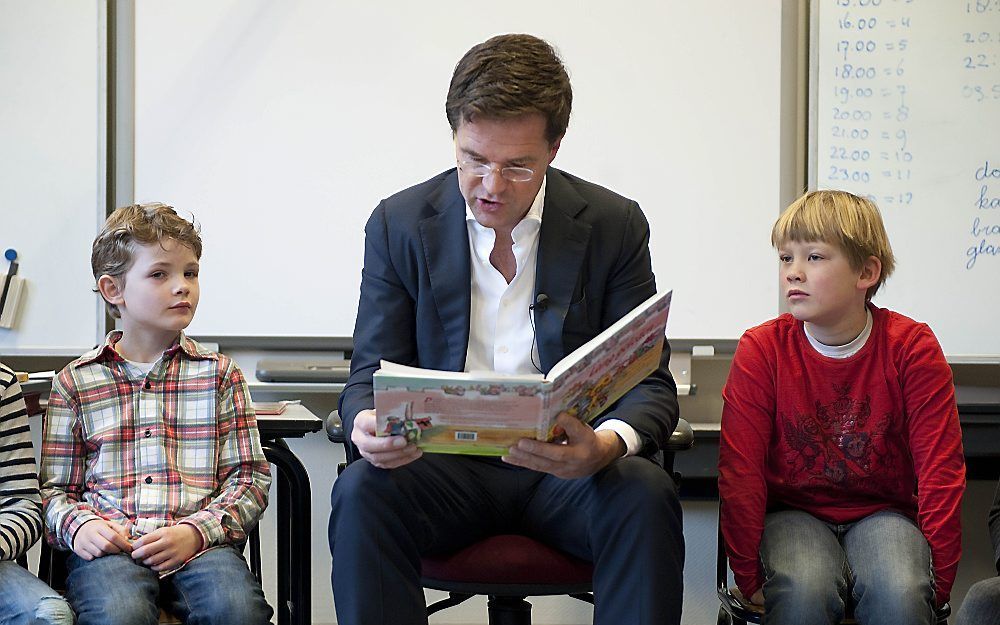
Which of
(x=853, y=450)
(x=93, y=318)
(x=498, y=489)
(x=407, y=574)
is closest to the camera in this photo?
(x=407, y=574)

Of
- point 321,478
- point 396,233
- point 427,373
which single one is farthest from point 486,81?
point 321,478

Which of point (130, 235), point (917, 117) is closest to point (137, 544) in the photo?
point (130, 235)

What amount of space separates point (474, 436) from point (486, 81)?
581 mm

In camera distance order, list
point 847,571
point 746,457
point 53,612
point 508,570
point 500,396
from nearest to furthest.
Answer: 1. point 500,396
2. point 53,612
3. point 508,570
4. point 847,571
5. point 746,457

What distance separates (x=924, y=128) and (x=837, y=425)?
Answer: 3.91ft

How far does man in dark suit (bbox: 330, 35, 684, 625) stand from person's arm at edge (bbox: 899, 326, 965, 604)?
0.47m

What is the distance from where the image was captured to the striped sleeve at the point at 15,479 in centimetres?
171

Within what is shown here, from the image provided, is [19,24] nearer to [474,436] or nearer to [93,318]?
[93,318]

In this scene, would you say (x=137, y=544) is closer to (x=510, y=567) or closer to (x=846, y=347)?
(x=510, y=567)

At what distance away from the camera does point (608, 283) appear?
1.88 metres

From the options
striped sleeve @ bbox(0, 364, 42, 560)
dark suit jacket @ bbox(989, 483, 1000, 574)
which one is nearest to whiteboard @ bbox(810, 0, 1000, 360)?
dark suit jacket @ bbox(989, 483, 1000, 574)

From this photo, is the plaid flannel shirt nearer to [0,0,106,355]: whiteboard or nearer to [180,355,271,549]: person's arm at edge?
[180,355,271,549]: person's arm at edge

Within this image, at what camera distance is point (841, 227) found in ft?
6.40

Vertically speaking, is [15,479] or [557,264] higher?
[557,264]
